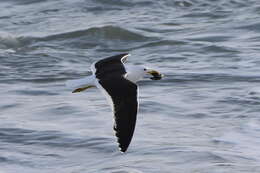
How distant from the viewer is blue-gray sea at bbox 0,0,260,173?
6524mm

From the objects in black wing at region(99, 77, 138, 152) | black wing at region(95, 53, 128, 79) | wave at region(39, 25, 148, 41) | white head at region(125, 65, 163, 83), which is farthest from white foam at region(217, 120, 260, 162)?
wave at region(39, 25, 148, 41)

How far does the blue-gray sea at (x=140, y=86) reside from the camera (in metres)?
6.52

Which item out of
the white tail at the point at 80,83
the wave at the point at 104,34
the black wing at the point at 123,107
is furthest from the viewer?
the wave at the point at 104,34

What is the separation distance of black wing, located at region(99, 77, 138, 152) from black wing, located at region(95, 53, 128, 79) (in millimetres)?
370

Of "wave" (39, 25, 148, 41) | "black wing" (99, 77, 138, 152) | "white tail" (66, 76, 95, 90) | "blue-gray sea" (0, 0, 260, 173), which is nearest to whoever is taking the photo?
"black wing" (99, 77, 138, 152)

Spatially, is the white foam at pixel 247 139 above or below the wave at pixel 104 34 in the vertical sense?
above

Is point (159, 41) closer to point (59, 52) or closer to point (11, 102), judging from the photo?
point (59, 52)

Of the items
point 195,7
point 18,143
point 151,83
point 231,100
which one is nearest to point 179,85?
point 151,83

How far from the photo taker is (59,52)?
11.1 metres

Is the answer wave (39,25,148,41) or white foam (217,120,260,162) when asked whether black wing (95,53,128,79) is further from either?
wave (39,25,148,41)

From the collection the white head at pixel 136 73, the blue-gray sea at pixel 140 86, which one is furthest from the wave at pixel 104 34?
the white head at pixel 136 73

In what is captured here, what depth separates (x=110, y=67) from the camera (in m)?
6.44

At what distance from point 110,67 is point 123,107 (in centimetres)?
107

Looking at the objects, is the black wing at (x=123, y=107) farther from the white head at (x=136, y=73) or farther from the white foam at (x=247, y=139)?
the white foam at (x=247, y=139)
